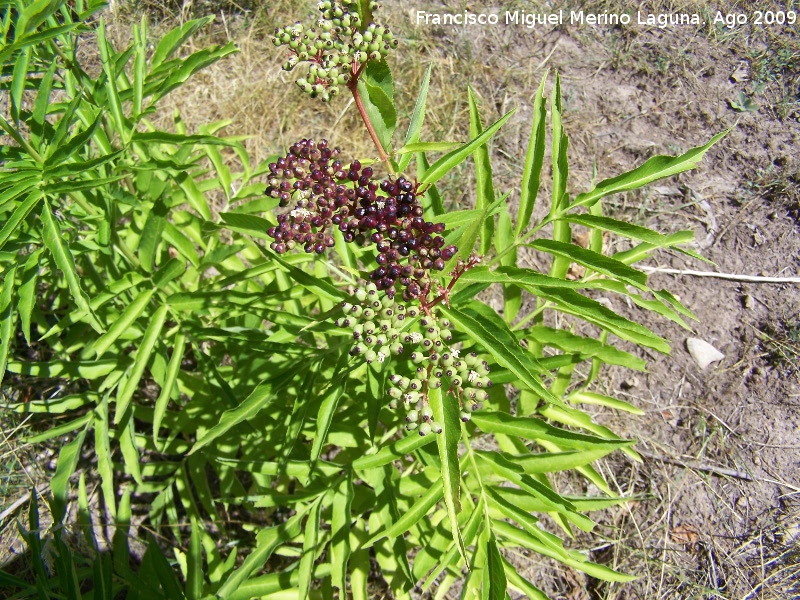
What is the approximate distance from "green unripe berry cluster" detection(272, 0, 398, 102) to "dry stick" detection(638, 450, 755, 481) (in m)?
3.20

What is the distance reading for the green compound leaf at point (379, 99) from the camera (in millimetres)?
1851

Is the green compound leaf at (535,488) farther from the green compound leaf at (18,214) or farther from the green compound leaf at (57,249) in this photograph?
the green compound leaf at (18,214)

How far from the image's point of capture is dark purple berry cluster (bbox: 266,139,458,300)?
183cm

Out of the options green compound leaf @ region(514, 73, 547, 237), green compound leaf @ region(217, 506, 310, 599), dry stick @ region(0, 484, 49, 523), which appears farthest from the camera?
dry stick @ region(0, 484, 49, 523)

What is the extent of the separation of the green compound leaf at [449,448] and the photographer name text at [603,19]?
14.6 ft

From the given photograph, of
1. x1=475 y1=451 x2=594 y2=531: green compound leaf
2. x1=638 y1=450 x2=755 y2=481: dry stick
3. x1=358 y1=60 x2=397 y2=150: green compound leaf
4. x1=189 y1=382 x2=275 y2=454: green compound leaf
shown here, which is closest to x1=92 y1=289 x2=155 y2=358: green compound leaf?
x1=189 y1=382 x2=275 y2=454: green compound leaf

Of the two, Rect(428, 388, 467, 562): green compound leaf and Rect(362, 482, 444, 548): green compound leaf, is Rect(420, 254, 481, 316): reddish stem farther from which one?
Rect(362, 482, 444, 548): green compound leaf

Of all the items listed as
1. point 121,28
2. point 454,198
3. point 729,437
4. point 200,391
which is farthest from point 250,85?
point 729,437

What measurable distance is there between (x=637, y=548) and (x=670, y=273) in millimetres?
1883

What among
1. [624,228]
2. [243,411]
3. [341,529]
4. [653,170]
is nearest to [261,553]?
[341,529]

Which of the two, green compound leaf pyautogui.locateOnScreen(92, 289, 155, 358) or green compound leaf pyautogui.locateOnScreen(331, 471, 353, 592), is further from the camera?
green compound leaf pyautogui.locateOnScreen(331, 471, 353, 592)

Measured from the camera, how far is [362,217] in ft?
6.12

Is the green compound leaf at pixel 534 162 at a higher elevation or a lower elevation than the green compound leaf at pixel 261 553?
higher

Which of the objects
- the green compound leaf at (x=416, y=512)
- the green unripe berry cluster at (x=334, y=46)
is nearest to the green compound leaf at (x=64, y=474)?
the green compound leaf at (x=416, y=512)
